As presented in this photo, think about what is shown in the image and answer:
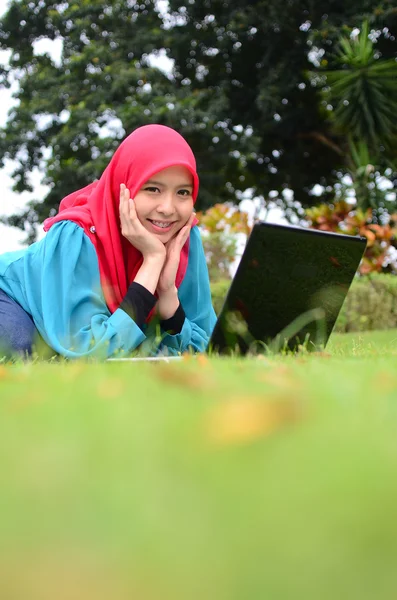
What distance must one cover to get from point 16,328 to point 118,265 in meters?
0.54

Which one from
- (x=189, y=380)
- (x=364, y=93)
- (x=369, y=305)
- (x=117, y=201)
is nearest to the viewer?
(x=189, y=380)

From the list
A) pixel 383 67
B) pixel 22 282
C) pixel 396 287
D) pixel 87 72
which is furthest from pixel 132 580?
pixel 87 72

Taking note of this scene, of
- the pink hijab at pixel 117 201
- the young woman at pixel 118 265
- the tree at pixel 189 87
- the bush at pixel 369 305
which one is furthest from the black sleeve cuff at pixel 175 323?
the tree at pixel 189 87

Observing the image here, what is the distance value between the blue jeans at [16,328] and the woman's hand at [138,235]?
63 cm

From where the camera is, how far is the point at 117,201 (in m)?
3.71

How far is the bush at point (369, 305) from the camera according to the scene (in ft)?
31.7

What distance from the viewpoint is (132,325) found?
3086 millimetres

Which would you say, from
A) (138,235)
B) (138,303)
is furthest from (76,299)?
(138,235)

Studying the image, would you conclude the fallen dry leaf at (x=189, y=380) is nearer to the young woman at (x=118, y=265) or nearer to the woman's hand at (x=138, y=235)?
the young woman at (x=118, y=265)

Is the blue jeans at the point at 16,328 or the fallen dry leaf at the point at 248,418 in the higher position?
the fallen dry leaf at the point at 248,418

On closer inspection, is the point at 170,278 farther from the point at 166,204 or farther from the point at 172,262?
the point at 166,204

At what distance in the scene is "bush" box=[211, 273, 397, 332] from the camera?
380 inches

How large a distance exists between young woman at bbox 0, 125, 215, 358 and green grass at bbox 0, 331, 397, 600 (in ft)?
7.68

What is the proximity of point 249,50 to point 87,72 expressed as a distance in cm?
402
